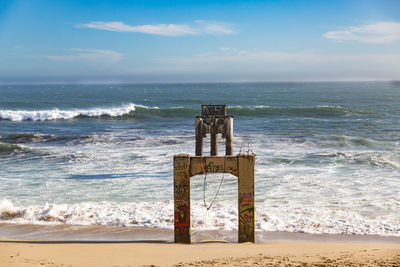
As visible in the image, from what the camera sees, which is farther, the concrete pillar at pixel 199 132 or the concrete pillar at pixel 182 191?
the concrete pillar at pixel 199 132

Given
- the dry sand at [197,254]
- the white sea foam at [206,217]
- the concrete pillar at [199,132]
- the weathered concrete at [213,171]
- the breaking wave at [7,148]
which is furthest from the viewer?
the breaking wave at [7,148]

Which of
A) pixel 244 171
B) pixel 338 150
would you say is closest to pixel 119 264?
pixel 244 171

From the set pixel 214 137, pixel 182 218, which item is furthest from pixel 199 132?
pixel 182 218

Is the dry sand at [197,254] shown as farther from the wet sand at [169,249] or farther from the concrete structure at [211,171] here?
the concrete structure at [211,171]

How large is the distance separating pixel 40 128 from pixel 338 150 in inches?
Answer: 948

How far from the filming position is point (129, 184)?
53.1 ft

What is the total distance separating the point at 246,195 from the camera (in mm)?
9383

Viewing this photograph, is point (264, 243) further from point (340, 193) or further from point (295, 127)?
point (295, 127)

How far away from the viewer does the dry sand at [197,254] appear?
25.8 ft

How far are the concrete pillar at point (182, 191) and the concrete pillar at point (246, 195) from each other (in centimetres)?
112

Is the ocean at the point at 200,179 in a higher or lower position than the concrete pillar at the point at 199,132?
lower

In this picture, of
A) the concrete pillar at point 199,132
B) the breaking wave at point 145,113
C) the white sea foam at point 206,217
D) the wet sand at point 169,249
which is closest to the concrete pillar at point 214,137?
the concrete pillar at point 199,132

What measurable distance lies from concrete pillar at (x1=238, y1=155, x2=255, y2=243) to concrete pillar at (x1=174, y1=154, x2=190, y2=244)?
44.0 inches

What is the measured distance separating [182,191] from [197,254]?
1383mm
